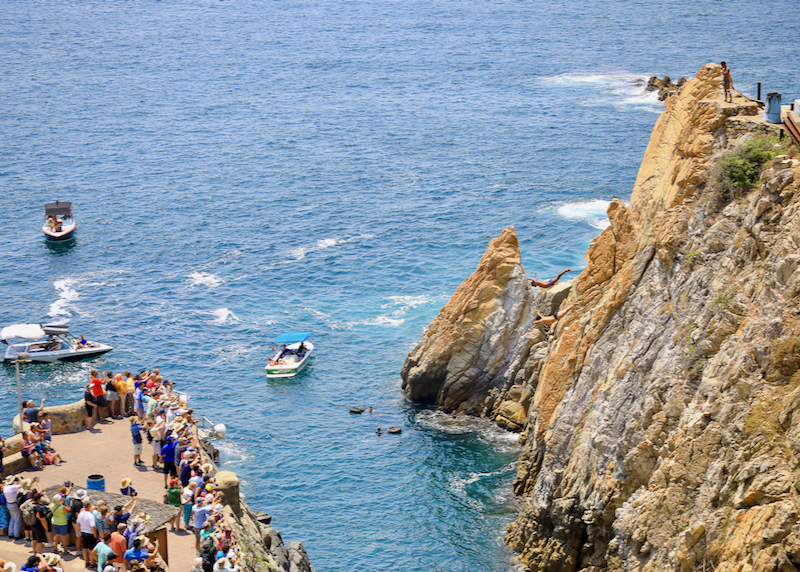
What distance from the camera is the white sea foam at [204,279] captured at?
264ft

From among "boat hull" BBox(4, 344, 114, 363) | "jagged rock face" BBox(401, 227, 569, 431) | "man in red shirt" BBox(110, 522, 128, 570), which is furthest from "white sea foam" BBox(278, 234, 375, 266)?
"man in red shirt" BBox(110, 522, 128, 570)

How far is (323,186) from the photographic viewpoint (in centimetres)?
10569

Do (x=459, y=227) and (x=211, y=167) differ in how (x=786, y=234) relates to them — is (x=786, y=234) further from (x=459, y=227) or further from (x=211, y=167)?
(x=211, y=167)

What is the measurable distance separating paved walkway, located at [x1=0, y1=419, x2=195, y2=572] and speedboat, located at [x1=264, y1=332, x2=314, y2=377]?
24214mm

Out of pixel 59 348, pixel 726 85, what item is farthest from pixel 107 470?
pixel 59 348

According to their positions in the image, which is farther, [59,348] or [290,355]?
[59,348]

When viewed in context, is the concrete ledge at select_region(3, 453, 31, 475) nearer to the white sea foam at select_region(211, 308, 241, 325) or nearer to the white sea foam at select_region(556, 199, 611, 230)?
the white sea foam at select_region(211, 308, 241, 325)

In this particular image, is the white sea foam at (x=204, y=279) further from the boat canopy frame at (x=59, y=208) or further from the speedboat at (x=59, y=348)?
the boat canopy frame at (x=59, y=208)

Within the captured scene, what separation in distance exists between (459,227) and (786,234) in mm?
63222

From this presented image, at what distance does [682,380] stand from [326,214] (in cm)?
6860

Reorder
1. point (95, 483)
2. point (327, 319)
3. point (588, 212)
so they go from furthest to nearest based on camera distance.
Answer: point (588, 212) → point (327, 319) → point (95, 483)

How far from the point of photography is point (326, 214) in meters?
96.9

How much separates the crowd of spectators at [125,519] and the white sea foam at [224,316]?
120 ft

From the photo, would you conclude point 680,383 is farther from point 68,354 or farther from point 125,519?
point 68,354
